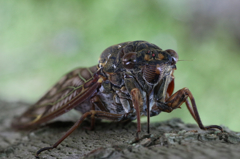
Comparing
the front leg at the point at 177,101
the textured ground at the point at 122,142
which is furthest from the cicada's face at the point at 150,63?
the textured ground at the point at 122,142

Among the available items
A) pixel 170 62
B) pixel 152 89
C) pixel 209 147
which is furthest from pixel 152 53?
pixel 209 147

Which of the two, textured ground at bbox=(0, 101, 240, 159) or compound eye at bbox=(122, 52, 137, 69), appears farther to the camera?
compound eye at bbox=(122, 52, 137, 69)

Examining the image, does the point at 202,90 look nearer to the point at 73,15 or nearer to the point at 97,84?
the point at 97,84

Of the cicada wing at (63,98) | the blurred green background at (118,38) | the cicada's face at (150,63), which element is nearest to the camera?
the cicada's face at (150,63)

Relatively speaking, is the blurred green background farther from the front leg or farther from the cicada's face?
the cicada's face

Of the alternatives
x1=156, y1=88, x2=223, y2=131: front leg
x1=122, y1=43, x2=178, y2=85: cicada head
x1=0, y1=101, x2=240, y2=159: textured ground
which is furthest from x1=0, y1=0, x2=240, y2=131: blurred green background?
x1=122, y1=43, x2=178, y2=85: cicada head

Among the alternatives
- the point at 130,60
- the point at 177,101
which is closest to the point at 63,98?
the point at 130,60

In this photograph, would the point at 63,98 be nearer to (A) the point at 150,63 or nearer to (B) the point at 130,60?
(B) the point at 130,60

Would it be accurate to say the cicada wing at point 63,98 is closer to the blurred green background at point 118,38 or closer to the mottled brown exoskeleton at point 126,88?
the mottled brown exoskeleton at point 126,88
